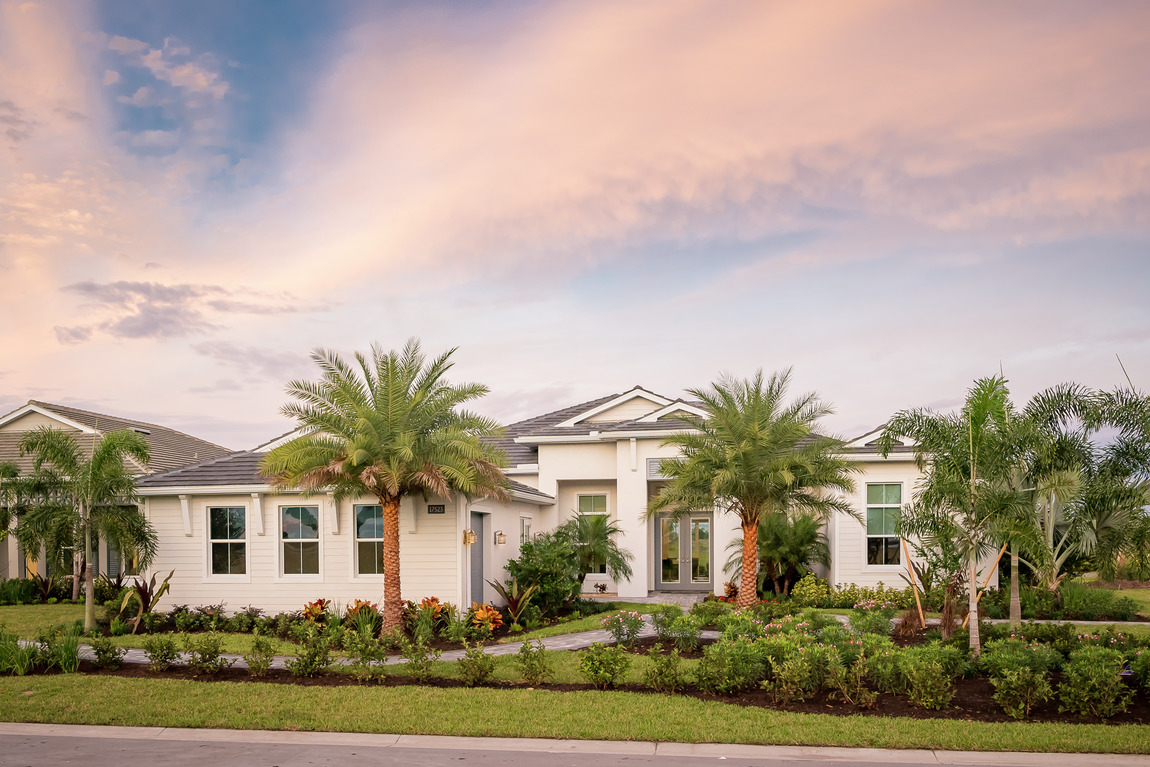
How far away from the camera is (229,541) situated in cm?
1891

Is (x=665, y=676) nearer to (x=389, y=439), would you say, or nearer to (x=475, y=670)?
(x=475, y=670)

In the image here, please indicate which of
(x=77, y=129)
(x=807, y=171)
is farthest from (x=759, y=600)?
(x=77, y=129)

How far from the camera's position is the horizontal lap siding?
17766 millimetres

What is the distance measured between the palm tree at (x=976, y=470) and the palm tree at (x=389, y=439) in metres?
7.69

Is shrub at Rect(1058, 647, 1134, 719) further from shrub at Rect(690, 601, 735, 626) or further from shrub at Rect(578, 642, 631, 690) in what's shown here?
shrub at Rect(690, 601, 735, 626)

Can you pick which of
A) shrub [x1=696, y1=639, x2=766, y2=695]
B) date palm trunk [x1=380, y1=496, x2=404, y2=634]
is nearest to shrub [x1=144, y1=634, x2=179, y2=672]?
date palm trunk [x1=380, y1=496, x2=404, y2=634]

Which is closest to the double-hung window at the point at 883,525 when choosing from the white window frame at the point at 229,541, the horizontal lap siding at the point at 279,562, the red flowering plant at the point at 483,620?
the red flowering plant at the point at 483,620

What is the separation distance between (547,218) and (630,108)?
322 cm

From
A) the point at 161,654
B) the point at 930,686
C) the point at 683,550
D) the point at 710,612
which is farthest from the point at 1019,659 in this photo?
the point at 683,550

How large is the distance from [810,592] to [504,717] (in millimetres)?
13414

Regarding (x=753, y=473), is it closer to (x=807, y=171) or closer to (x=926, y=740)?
(x=807, y=171)

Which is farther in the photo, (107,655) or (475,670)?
(107,655)

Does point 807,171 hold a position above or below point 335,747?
above

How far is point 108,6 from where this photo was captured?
13.6m
